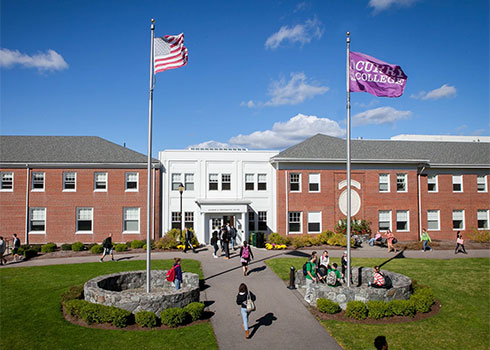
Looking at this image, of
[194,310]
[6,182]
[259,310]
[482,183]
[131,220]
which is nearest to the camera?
[194,310]

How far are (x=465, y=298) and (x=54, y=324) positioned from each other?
666 inches

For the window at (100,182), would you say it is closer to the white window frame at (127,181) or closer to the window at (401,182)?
the white window frame at (127,181)

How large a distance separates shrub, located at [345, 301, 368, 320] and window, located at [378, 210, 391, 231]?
1996 centimetres

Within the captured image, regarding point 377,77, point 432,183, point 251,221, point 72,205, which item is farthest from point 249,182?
point 377,77

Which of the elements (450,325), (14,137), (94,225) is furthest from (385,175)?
(14,137)

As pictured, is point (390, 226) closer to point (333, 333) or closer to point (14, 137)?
point (333, 333)

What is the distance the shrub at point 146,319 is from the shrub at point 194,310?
1.13 meters

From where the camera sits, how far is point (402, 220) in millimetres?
32406

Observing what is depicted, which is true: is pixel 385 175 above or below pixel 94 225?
above

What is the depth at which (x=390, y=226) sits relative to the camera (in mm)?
32062

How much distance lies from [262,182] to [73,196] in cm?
1571

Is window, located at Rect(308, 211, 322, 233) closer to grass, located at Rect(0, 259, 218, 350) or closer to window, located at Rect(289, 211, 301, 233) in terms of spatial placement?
window, located at Rect(289, 211, 301, 233)

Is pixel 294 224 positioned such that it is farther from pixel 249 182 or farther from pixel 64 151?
pixel 64 151

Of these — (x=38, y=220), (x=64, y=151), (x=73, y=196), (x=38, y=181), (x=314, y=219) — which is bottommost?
(x=314, y=219)
